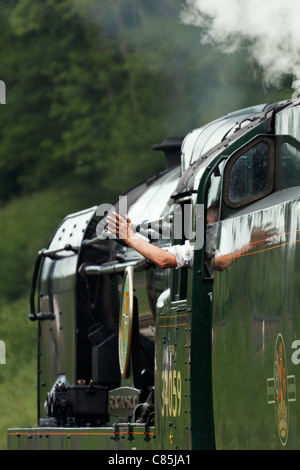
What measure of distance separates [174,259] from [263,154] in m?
0.84

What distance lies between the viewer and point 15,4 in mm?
26297

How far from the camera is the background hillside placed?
19266 mm

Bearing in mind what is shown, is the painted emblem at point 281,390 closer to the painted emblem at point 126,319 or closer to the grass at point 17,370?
the painted emblem at point 126,319

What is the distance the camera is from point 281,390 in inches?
204

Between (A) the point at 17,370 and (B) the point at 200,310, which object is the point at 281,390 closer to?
(B) the point at 200,310

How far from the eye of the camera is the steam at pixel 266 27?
29.4 ft

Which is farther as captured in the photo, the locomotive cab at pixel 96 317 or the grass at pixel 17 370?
the grass at pixel 17 370

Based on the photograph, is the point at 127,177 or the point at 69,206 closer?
the point at 127,177

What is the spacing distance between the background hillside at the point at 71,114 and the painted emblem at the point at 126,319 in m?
8.88

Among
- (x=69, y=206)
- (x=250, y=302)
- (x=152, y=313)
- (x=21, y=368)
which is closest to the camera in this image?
(x=250, y=302)

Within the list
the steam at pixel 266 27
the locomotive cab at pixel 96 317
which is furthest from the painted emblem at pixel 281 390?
the steam at pixel 266 27

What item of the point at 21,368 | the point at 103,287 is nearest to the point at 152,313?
the point at 103,287

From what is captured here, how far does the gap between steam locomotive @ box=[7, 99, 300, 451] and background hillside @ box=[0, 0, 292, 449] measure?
7.66 m

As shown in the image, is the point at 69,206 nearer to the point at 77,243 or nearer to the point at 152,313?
the point at 77,243
